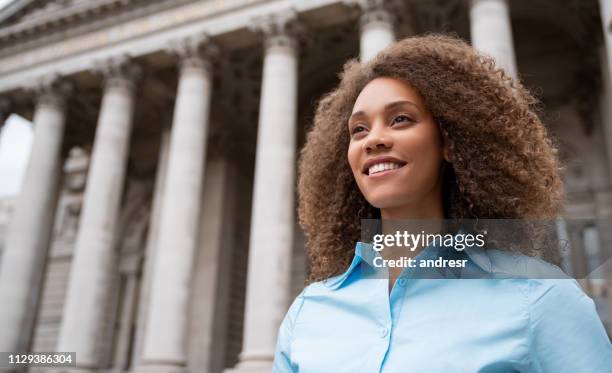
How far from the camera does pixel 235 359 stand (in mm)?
26656

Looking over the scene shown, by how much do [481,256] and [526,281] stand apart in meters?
0.23

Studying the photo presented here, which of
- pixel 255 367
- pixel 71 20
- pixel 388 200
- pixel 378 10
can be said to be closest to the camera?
pixel 388 200

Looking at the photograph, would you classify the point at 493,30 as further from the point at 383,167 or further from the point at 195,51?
the point at 383,167

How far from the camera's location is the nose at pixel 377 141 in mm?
2354

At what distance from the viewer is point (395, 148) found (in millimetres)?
Result: 2330

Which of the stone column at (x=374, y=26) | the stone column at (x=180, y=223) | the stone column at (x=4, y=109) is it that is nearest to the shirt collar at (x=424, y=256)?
the stone column at (x=374, y=26)

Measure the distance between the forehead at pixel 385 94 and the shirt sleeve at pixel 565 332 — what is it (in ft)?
3.26

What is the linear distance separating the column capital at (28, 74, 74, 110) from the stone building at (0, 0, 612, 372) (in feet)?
0.19

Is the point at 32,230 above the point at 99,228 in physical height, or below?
above

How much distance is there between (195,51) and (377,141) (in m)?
20.6

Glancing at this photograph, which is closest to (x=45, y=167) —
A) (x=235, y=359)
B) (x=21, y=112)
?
(x=21, y=112)

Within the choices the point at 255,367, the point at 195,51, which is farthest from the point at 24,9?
the point at 255,367

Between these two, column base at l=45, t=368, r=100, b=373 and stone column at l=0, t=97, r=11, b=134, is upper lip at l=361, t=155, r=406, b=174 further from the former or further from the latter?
stone column at l=0, t=97, r=11, b=134

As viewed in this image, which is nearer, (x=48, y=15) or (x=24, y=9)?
(x=48, y=15)
